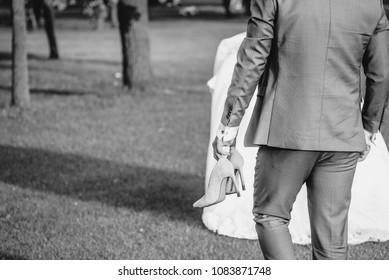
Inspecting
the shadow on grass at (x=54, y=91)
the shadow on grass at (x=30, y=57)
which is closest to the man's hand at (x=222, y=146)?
the shadow on grass at (x=54, y=91)

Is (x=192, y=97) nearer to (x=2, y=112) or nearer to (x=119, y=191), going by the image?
(x=2, y=112)

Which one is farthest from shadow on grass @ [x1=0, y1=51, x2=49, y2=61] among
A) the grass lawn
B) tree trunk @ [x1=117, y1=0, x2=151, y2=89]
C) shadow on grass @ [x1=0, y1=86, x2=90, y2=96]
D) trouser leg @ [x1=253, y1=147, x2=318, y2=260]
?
trouser leg @ [x1=253, y1=147, x2=318, y2=260]

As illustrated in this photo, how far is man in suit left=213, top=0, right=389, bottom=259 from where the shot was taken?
3.04 meters

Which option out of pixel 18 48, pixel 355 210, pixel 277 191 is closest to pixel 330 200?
pixel 277 191

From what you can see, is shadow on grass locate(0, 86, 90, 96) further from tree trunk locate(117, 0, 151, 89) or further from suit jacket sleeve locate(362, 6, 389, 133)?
suit jacket sleeve locate(362, 6, 389, 133)

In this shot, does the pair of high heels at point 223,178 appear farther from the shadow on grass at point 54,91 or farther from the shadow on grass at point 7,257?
the shadow on grass at point 54,91

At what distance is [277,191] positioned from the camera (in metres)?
3.22

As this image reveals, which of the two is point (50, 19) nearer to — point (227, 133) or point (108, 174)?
point (108, 174)

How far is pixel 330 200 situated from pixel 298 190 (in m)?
0.18

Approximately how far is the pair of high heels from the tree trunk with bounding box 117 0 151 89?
1047 cm

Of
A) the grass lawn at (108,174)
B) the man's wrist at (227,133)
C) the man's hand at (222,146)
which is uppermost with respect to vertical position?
the man's wrist at (227,133)

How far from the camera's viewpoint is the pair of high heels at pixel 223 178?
323 cm

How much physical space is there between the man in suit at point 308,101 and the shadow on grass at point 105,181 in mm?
2587

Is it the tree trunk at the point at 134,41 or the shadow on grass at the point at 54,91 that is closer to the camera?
the tree trunk at the point at 134,41
